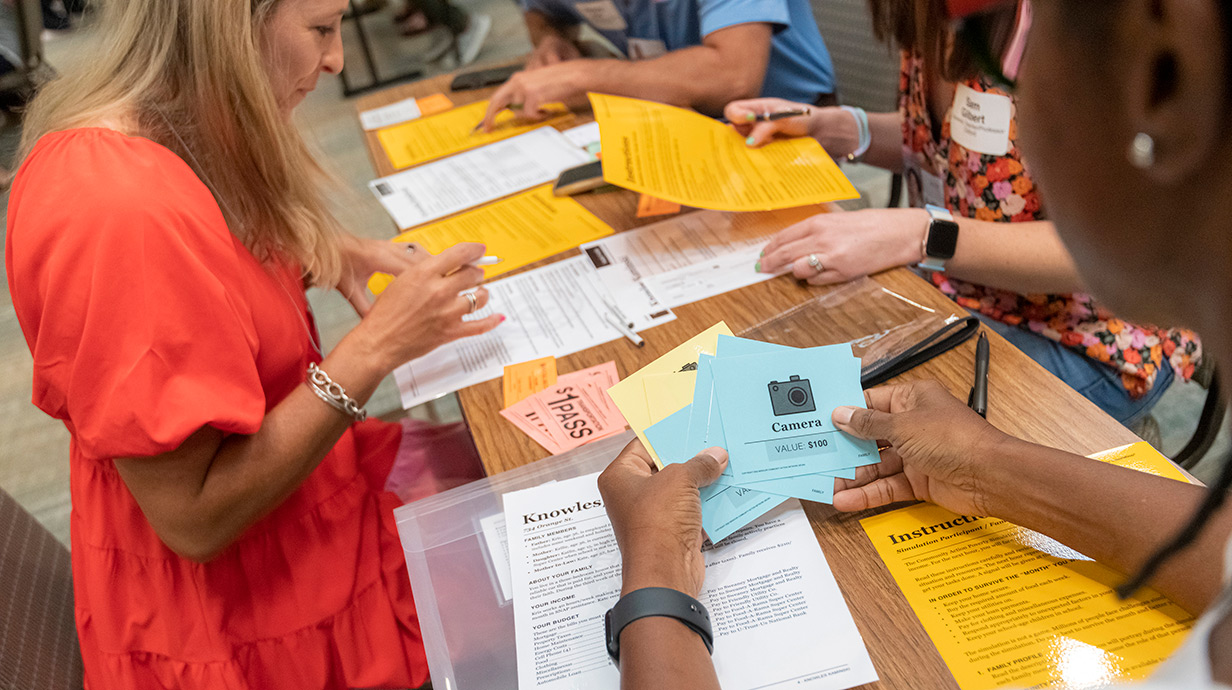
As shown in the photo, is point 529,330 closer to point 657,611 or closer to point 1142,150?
point 657,611

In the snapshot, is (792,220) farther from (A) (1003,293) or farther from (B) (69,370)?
(B) (69,370)

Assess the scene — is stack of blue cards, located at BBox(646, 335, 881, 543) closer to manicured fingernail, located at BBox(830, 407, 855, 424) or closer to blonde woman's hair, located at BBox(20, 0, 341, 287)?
manicured fingernail, located at BBox(830, 407, 855, 424)

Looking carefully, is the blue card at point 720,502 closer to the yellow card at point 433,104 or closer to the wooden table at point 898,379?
A: the wooden table at point 898,379

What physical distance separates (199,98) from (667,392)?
0.69 metres

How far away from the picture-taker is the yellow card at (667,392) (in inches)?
34.4

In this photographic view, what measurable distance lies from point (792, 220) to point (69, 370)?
1028 millimetres

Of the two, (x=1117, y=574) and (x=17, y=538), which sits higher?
(x=1117, y=574)

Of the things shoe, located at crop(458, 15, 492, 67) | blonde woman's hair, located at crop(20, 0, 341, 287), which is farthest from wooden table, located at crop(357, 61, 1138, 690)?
shoe, located at crop(458, 15, 492, 67)

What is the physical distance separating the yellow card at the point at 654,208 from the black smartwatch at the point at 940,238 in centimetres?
44

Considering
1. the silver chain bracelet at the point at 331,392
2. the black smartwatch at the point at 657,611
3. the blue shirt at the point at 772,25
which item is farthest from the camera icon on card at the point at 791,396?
the blue shirt at the point at 772,25

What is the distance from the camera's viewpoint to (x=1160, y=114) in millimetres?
349

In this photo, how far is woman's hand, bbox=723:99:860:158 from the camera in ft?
4.62

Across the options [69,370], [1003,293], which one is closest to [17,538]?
[69,370]

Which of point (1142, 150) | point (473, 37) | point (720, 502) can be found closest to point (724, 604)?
point (720, 502)
